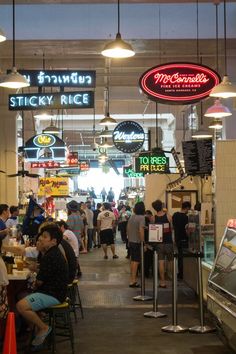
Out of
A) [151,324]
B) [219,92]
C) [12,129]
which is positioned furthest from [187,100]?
[12,129]

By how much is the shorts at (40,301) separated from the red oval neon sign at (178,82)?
417 cm

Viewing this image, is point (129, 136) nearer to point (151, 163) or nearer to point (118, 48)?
point (151, 163)

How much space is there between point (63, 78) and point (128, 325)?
5020 mm

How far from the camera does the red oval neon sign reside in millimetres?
10102

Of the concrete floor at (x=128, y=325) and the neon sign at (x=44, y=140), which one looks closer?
the concrete floor at (x=128, y=325)

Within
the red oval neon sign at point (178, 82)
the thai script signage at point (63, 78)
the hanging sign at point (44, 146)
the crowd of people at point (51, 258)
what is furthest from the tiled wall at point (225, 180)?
the hanging sign at point (44, 146)

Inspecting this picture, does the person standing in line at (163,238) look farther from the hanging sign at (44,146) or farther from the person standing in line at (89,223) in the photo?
the person standing in line at (89,223)

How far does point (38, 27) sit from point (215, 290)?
25.6 ft

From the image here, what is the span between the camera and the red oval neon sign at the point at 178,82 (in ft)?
33.1

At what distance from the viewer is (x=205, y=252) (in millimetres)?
9844

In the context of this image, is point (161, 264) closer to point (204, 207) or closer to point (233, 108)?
point (204, 207)

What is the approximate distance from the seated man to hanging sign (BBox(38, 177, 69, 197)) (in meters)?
18.5

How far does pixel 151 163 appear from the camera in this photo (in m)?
19.1

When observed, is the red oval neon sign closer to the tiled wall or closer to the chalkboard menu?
the tiled wall
